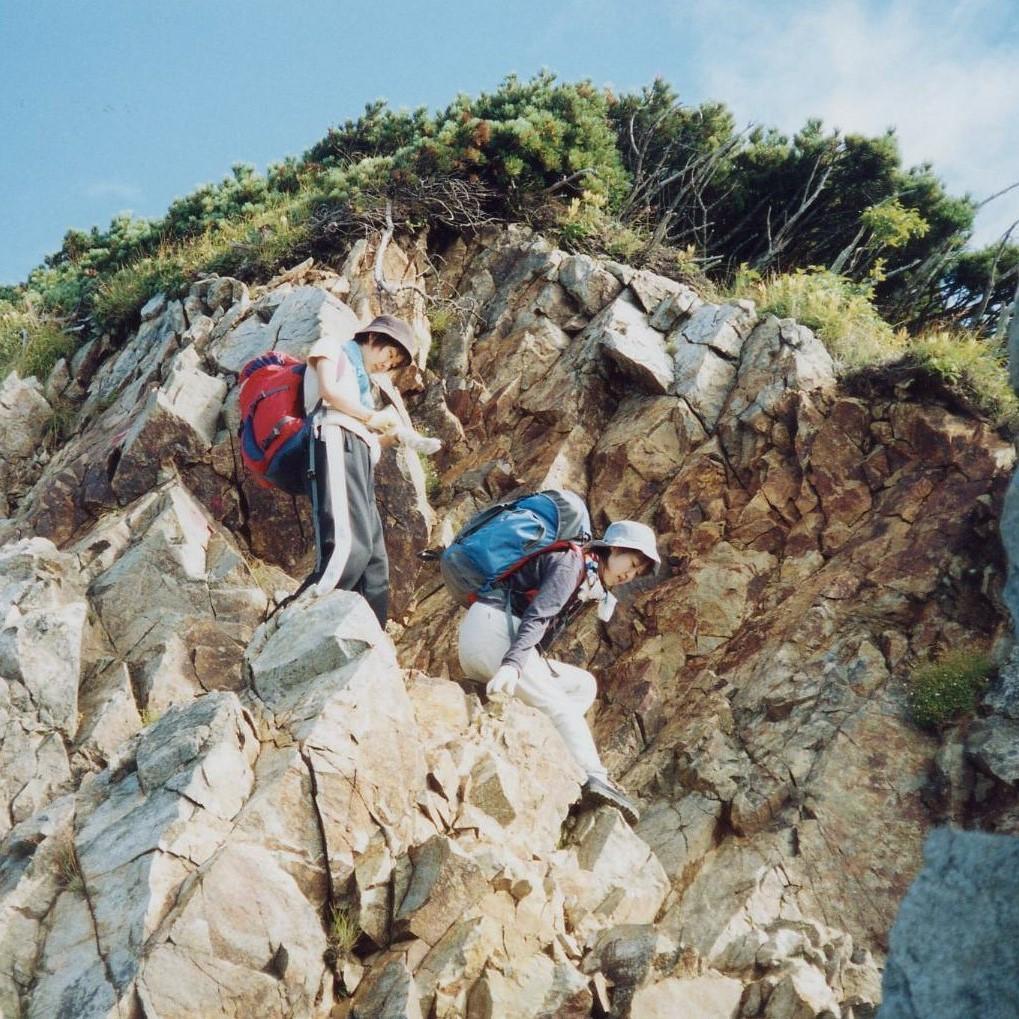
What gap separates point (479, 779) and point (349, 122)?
16.5 m

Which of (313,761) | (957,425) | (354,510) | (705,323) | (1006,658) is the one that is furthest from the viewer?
(705,323)

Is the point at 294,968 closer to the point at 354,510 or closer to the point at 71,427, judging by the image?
the point at 354,510

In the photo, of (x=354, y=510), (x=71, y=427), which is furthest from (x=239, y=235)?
(x=354, y=510)

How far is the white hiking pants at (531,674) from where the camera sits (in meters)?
7.20

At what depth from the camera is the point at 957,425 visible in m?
9.01

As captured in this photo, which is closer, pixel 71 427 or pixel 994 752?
pixel 994 752

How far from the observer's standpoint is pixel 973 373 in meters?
9.21

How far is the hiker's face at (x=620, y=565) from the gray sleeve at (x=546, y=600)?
0.38m

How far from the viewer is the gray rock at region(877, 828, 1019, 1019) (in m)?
3.07

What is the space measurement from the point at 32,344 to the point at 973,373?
1214 cm

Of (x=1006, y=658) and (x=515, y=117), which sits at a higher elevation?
(x=515, y=117)

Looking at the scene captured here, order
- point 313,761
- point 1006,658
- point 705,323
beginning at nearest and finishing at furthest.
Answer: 1. point 313,761
2. point 1006,658
3. point 705,323

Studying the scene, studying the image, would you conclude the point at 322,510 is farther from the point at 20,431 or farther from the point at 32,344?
the point at 32,344

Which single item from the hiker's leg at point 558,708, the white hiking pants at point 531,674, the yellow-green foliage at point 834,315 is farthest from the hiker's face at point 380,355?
the yellow-green foliage at point 834,315
